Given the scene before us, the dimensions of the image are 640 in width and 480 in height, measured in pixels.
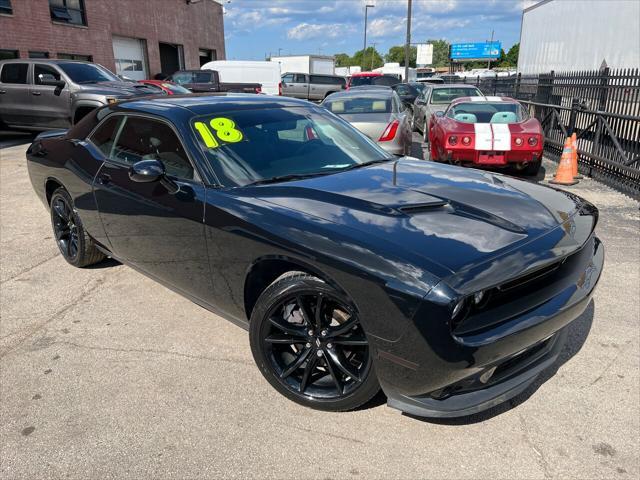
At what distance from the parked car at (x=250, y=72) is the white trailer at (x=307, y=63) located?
11.7m

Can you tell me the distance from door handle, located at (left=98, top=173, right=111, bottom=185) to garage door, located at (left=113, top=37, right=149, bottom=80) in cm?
2364

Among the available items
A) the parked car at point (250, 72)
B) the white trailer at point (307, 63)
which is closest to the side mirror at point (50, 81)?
the parked car at point (250, 72)

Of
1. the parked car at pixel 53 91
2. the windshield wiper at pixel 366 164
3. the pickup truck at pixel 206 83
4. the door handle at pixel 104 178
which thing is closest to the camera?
the windshield wiper at pixel 366 164

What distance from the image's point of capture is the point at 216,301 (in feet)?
10.1

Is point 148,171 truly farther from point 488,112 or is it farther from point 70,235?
point 488,112

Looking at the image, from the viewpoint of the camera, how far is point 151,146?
3.51 meters

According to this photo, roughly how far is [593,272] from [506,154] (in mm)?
5356

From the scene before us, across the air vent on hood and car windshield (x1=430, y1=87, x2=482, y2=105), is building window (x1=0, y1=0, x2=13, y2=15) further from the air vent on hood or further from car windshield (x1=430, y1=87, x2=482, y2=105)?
the air vent on hood

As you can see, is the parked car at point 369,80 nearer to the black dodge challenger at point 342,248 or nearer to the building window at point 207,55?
the building window at point 207,55

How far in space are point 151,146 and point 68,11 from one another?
2162 cm

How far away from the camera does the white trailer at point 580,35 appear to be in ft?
36.9

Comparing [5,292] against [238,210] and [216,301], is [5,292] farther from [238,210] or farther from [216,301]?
[238,210]

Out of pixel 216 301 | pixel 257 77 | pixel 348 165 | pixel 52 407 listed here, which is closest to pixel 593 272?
pixel 348 165

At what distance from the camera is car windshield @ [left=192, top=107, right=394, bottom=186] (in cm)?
309
